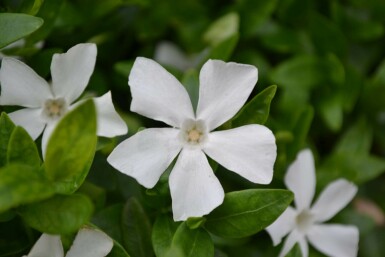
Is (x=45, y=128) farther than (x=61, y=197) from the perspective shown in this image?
Yes

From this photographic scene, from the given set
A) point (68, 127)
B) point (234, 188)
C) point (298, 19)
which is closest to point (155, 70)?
point (68, 127)

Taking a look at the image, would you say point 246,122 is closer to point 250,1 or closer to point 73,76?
point 73,76

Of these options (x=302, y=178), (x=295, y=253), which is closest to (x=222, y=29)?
(x=302, y=178)

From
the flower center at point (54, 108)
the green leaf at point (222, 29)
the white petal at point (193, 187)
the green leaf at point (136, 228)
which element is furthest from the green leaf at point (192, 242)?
the green leaf at point (222, 29)

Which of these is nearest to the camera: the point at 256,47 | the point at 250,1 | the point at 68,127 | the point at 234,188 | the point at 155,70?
the point at 68,127

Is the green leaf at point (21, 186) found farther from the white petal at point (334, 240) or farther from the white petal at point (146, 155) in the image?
the white petal at point (334, 240)

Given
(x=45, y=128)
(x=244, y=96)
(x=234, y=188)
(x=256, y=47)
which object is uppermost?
(x=244, y=96)

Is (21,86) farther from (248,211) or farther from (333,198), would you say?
(333,198)
